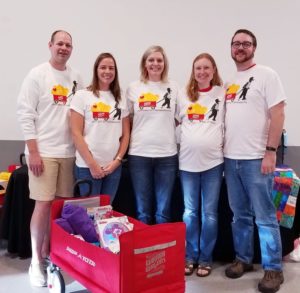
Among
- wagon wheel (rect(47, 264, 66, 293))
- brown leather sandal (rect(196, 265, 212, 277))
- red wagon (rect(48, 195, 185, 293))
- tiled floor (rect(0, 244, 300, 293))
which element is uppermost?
red wagon (rect(48, 195, 185, 293))

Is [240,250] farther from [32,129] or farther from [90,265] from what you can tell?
[32,129]

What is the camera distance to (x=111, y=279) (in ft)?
4.65

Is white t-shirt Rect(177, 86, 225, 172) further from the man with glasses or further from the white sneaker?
the white sneaker

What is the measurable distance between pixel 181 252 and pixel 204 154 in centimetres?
74

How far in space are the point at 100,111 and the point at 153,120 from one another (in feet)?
1.09

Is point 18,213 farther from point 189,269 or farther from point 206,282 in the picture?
point 206,282

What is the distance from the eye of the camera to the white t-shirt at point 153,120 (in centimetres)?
217

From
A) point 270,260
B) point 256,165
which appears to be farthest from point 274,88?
point 270,260

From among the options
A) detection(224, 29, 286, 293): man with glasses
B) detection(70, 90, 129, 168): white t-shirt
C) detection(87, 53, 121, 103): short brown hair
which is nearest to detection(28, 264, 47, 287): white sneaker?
detection(70, 90, 129, 168): white t-shirt

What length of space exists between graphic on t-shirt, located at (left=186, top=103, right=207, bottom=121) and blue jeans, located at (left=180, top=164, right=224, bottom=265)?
33cm

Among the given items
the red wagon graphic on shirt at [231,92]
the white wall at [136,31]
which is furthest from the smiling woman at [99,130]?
the white wall at [136,31]

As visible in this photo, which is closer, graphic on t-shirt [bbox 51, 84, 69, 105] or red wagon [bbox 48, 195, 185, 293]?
red wagon [bbox 48, 195, 185, 293]

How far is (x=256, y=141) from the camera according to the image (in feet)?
6.64

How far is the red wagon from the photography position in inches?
54.6
